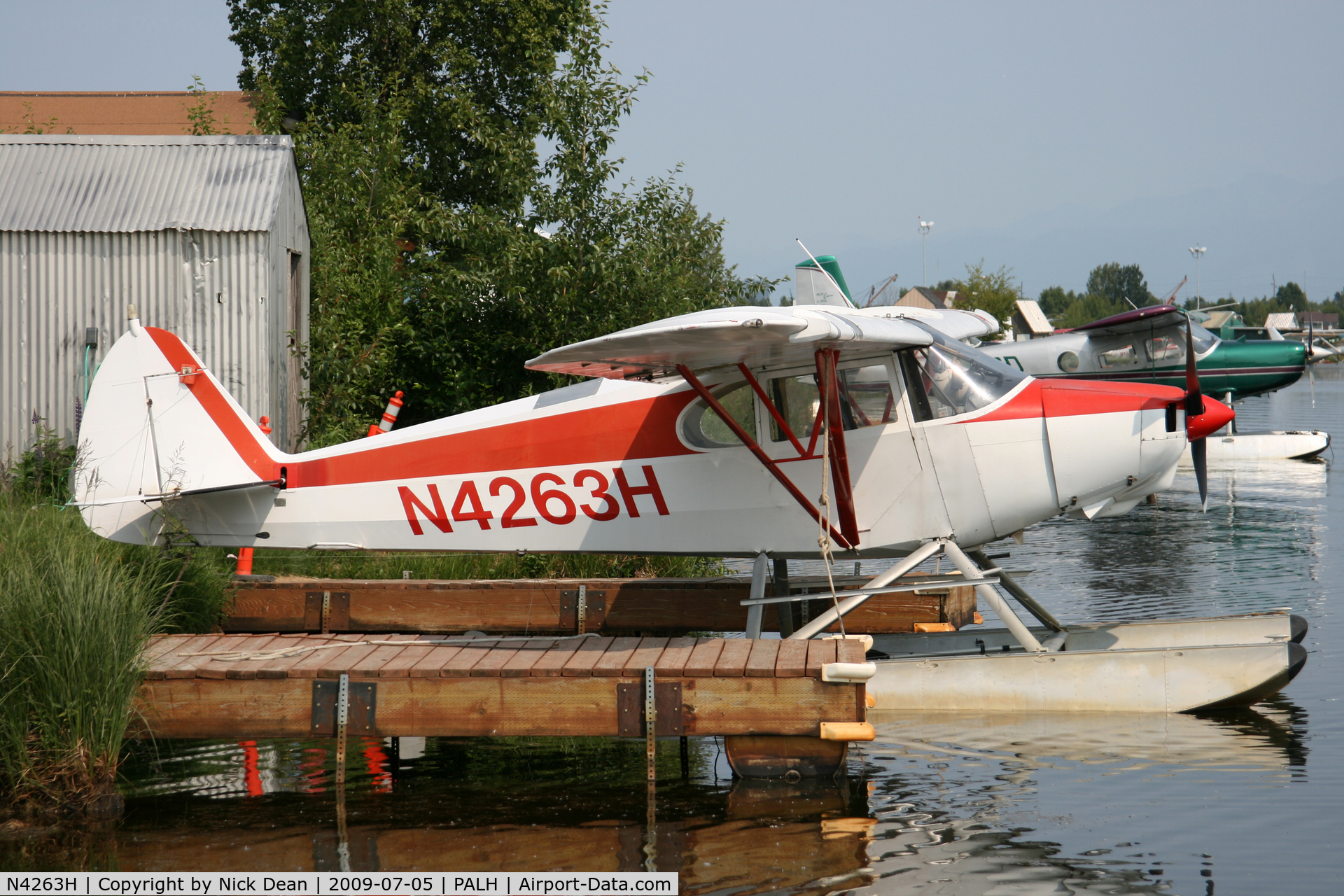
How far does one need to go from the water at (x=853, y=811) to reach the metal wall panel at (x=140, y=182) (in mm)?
6121

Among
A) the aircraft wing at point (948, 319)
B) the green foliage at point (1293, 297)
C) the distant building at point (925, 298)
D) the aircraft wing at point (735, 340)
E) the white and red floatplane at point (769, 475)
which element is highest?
the green foliage at point (1293, 297)

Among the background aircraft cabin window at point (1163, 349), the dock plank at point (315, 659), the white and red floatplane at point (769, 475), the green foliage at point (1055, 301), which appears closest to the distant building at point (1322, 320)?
the green foliage at point (1055, 301)

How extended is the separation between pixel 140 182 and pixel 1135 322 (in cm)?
1963

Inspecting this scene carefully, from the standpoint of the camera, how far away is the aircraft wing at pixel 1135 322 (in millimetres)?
22234

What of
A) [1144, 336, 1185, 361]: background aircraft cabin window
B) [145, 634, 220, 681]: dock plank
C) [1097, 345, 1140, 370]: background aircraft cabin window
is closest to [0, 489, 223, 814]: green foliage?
[145, 634, 220, 681]: dock plank

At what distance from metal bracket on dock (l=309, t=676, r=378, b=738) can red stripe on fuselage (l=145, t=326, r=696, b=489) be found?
1919 mm

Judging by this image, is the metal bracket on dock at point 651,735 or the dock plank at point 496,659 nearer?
the metal bracket on dock at point 651,735

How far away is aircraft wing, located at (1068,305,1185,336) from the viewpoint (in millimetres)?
22234

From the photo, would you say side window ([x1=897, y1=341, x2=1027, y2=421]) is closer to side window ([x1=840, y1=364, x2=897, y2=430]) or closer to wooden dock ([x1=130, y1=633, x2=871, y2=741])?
side window ([x1=840, y1=364, x2=897, y2=430])

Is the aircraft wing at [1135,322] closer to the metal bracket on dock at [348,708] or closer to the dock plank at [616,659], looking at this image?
the dock plank at [616,659]

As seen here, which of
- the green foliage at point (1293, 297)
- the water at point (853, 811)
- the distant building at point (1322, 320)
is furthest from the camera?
the green foliage at point (1293, 297)

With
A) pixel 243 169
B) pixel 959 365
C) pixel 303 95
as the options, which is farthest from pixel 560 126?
pixel 303 95

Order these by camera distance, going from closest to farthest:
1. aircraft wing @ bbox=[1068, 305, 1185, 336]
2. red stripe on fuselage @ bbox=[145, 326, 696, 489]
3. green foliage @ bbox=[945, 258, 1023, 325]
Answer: red stripe on fuselage @ bbox=[145, 326, 696, 489] < aircraft wing @ bbox=[1068, 305, 1185, 336] < green foliage @ bbox=[945, 258, 1023, 325]

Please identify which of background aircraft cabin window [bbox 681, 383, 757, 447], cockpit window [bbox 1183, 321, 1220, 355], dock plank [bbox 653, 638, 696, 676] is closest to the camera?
dock plank [bbox 653, 638, 696, 676]
